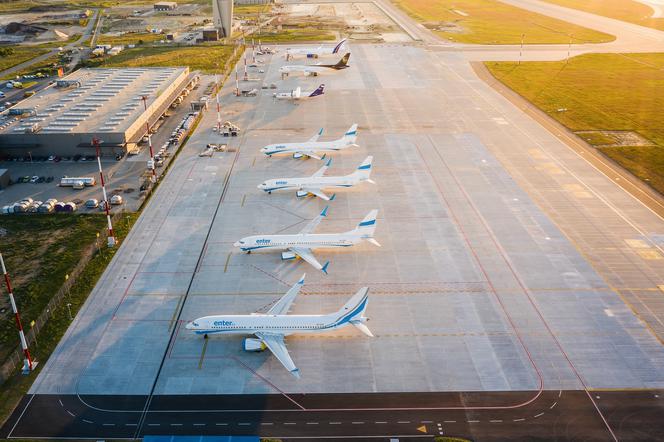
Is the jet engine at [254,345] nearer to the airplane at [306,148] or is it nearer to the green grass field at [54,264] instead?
the green grass field at [54,264]

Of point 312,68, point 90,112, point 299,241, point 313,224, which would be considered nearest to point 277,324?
point 299,241

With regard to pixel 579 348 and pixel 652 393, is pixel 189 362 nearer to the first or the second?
pixel 579 348

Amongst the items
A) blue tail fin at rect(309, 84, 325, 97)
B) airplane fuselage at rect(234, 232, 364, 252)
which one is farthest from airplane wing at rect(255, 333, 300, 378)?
blue tail fin at rect(309, 84, 325, 97)

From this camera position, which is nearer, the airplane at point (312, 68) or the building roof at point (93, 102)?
the building roof at point (93, 102)

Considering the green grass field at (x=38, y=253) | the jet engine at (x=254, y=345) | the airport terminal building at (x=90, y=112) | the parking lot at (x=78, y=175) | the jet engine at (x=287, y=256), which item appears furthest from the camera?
the airport terminal building at (x=90, y=112)

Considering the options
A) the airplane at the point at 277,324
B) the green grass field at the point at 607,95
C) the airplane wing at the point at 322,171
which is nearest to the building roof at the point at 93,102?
the airplane wing at the point at 322,171

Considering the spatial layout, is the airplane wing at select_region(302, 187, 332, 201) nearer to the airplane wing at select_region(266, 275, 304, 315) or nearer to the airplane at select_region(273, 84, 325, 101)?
the airplane wing at select_region(266, 275, 304, 315)
